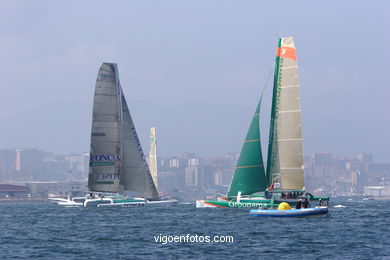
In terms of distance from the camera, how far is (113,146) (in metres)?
80.9

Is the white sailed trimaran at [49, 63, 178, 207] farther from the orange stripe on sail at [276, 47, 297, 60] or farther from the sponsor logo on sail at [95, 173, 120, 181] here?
the orange stripe on sail at [276, 47, 297, 60]

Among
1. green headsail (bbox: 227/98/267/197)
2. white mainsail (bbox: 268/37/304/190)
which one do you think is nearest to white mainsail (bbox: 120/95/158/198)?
green headsail (bbox: 227/98/267/197)

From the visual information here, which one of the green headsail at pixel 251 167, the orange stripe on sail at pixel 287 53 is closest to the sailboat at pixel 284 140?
the orange stripe on sail at pixel 287 53

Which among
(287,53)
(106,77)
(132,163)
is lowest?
(132,163)

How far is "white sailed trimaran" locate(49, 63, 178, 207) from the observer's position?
3135 inches

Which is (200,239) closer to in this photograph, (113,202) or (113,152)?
(113,152)

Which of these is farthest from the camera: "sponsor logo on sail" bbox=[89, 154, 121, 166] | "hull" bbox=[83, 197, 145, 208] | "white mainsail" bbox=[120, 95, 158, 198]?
"hull" bbox=[83, 197, 145, 208]

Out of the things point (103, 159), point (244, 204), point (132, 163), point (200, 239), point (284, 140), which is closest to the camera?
point (200, 239)

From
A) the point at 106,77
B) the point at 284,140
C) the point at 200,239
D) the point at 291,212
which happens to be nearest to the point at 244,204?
the point at 284,140

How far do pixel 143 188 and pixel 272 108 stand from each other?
75.4 ft

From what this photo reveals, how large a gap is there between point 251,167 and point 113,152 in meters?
17.8

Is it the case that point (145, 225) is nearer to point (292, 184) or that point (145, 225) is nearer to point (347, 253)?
point (292, 184)

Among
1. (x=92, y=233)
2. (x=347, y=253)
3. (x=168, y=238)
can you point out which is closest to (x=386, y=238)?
(x=347, y=253)

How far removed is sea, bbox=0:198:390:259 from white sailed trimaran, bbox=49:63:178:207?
2018 centimetres
